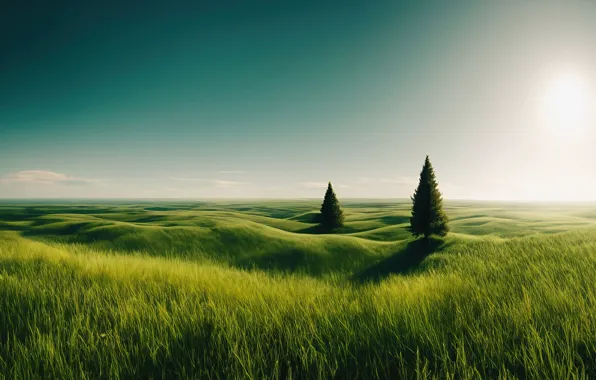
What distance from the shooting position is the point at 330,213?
65.1 meters

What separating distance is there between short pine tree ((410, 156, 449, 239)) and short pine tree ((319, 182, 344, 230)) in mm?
26231

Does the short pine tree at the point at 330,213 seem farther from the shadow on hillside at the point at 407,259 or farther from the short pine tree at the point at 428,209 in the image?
the shadow on hillside at the point at 407,259

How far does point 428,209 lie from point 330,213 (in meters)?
29.0

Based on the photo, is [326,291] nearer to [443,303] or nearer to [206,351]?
[443,303]

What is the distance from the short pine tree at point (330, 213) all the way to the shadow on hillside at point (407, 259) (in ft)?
91.1

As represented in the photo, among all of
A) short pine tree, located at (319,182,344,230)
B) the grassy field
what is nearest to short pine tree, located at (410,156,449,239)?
short pine tree, located at (319,182,344,230)

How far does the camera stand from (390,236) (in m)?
47.2

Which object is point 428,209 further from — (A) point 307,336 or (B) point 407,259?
(A) point 307,336

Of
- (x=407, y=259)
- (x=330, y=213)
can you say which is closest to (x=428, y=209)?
(x=407, y=259)

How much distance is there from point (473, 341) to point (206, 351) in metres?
1.97

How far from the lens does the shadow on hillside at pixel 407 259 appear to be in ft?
92.3

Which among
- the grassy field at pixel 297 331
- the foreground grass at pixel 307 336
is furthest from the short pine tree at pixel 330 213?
the foreground grass at pixel 307 336

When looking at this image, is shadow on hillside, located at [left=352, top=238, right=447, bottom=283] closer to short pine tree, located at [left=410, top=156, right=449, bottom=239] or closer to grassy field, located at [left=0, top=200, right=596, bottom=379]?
short pine tree, located at [left=410, top=156, right=449, bottom=239]

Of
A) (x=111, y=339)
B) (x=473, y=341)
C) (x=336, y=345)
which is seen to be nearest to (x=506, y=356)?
(x=473, y=341)
